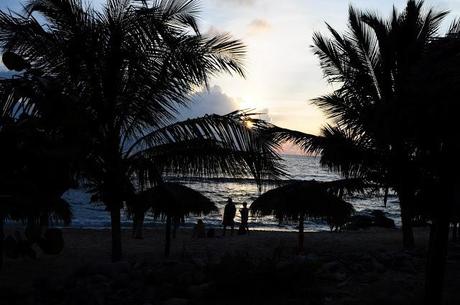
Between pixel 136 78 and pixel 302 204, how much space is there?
22.0ft

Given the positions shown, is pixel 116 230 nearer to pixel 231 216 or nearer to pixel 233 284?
pixel 233 284

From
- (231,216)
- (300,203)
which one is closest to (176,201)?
(300,203)

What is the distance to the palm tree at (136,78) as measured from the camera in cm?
668

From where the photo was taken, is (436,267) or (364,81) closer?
(436,267)

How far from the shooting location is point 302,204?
1252 cm

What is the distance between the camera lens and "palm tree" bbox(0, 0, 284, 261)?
6.68 m

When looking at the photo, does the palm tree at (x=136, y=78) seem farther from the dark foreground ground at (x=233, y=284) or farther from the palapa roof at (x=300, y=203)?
the palapa roof at (x=300, y=203)

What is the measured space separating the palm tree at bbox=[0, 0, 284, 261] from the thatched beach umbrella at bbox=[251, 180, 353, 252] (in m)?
5.19

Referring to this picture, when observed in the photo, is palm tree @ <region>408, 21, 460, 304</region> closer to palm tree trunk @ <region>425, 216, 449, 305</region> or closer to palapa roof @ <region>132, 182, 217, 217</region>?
palm tree trunk @ <region>425, 216, 449, 305</region>

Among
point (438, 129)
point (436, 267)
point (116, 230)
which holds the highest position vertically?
point (438, 129)

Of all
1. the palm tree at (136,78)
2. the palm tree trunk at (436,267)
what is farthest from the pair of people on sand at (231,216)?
the palm tree trunk at (436,267)

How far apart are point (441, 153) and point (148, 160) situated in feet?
13.4

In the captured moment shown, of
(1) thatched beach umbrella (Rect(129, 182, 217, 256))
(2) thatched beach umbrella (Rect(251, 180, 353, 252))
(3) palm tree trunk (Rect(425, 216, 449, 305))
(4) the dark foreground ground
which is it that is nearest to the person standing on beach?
(2) thatched beach umbrella (Rect(251, 180, 353, 252))

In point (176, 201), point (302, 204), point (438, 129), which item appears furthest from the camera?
point (302, 204)
